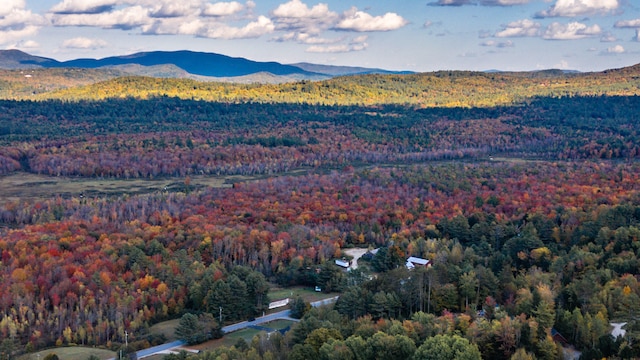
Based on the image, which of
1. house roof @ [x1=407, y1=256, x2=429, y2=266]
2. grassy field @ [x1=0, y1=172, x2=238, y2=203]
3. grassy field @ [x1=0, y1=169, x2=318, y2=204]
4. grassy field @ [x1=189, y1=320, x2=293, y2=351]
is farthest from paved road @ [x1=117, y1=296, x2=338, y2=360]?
grassy field @ [x1=0, y1=172, x2=238, y2=203]

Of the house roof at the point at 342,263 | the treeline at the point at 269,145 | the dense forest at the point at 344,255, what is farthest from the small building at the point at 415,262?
the treeline at the point at 269,145

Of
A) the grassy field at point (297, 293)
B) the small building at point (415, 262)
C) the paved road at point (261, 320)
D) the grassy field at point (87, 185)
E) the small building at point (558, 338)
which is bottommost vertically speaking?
the grassy field at point (87, 185)

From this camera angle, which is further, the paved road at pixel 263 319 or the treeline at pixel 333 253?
the paved road at pixel 263 319

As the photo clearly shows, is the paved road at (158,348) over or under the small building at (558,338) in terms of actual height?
under

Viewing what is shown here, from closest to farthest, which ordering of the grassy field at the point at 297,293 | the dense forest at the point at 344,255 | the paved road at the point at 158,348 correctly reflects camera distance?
1. the dense forest at the point at 344,255
2. the paved road at the point at 158,348
3. the grassy field at the point at 297,293

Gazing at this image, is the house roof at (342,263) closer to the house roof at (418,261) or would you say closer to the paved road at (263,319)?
the house roof at (418,261)

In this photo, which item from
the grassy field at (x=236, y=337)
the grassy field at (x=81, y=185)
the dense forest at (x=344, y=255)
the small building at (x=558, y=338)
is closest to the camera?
the small building at (x=558, y=338)

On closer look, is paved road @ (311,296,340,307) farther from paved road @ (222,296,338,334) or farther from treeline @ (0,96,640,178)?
treeline @ (0,96,640,178)

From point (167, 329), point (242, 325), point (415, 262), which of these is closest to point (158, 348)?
point (167, 329)
